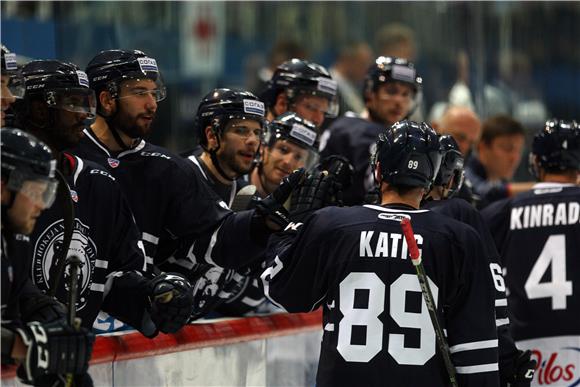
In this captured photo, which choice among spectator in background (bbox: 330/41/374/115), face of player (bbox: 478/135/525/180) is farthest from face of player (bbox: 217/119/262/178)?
spectator in background (bbox: 330/41/374/115)

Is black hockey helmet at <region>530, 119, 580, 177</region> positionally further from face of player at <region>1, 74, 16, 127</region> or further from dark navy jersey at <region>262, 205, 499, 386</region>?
face of player at <region>1, 74, 16, 127</region>

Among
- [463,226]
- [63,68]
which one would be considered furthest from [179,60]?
[463,226]

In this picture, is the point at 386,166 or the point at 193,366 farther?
the point at 193,366

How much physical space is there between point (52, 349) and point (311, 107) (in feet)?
9.03

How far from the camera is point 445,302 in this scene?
3939mm

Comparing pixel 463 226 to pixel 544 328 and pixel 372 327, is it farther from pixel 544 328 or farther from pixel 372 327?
pixel 544 328

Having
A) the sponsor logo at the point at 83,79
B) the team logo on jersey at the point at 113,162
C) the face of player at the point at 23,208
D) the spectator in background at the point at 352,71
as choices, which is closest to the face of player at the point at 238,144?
the team logo on jersey at the point at 113,162

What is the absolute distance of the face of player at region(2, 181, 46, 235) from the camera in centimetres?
341

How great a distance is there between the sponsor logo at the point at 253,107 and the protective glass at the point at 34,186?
151 cm

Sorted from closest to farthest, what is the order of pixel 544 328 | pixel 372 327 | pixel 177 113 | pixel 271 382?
pixel 372 327, pixel 271 382, pixel 544 328, pixel 177 113

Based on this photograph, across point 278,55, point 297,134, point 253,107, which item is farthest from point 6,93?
point 278,55

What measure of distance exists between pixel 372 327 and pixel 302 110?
2197 mm

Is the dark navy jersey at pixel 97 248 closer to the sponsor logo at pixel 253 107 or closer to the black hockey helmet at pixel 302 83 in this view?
the sponsor logo at pixel 253 107

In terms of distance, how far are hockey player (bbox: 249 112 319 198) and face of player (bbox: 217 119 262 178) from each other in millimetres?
391
